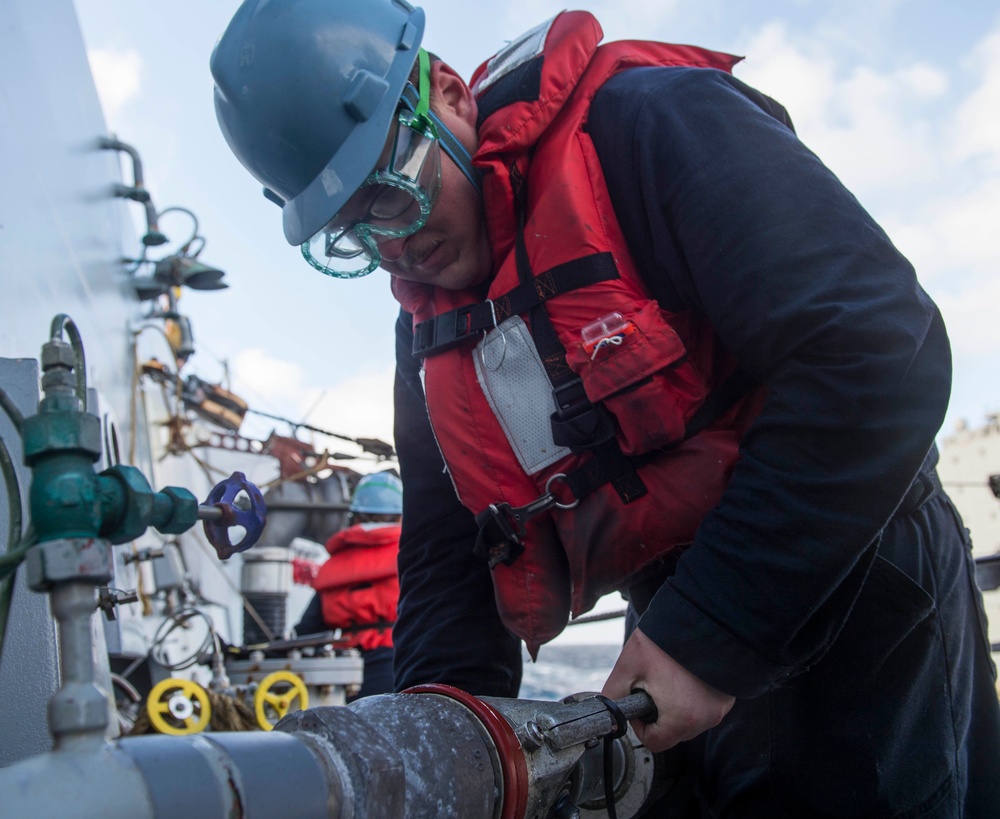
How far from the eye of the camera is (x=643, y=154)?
140 cm

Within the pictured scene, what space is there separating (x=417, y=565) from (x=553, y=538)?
0.44m

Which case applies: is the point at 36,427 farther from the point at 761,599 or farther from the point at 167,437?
the point at 167,437

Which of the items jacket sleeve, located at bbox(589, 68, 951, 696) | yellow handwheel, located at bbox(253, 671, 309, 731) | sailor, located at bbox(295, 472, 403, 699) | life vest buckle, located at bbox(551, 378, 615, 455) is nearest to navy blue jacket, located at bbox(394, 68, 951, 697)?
jacket sleeve, located at bbox(589, 68, 951, 696)

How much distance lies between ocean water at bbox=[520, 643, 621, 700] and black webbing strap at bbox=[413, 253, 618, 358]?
365 inches

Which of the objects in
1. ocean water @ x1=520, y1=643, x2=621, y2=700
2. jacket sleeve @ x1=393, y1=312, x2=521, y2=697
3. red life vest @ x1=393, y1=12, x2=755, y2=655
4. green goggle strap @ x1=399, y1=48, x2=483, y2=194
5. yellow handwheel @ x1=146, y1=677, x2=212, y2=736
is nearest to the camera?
red life vest @ x1=393, y1=12, x2=755, y2=655

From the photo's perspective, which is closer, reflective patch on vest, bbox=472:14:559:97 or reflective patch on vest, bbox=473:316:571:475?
reflective patch on vest, bbox=473:316:571:475

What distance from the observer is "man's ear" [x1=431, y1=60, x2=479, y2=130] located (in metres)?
1.74

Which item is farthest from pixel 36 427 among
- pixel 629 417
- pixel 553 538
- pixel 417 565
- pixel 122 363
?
pixel 122 363

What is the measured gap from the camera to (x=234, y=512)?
1.14 meters

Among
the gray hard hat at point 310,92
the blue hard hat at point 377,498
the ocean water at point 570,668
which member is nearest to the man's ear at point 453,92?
the gray hard hat at point 310,92

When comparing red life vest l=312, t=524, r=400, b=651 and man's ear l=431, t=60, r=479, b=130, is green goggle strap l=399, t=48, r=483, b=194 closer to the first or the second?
man's ear l=431, t=60, r=479, b=130

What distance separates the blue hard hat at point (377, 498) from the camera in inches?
255

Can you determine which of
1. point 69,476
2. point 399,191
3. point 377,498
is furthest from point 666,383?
point 377,498

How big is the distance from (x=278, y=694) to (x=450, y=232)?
11.6 feet
